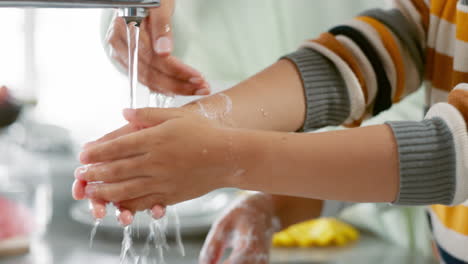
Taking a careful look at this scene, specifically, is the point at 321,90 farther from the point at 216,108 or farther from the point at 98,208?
the point at 98,208

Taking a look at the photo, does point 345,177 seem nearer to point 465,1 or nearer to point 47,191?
point 465,1

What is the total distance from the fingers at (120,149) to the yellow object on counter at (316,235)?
1.62ft

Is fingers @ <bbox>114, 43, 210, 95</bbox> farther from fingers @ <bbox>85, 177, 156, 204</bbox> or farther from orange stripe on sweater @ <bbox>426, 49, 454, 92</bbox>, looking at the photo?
orange stripe on sweater @ <bbox>426, 49, 454, 92</bbox>

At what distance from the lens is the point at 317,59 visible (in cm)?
71

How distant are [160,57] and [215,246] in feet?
0.77

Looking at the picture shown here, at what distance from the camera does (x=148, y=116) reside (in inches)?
20.8

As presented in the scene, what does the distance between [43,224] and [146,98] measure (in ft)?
1.41

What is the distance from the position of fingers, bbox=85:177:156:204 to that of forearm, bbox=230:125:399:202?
68mm

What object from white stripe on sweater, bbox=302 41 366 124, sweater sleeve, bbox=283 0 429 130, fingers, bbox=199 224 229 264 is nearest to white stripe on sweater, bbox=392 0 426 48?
sweater sleeve, bbox=283 0 429 130

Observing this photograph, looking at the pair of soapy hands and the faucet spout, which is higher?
the faucet spout

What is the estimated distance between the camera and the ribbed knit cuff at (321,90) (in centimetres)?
69

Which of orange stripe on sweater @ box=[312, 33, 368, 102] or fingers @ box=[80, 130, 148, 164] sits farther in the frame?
orange stripe on sweater @ box=[312, 33, 368, 102]

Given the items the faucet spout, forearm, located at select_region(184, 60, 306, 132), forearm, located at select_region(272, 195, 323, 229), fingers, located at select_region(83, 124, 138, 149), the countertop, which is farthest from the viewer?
the countertop

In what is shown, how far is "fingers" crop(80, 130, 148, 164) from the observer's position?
495 mm
